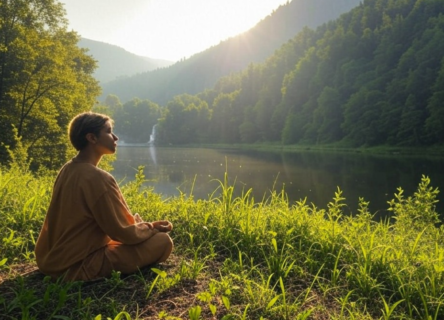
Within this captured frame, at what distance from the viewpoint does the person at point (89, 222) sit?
10.0ft

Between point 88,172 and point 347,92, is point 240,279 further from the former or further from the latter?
point 347,92

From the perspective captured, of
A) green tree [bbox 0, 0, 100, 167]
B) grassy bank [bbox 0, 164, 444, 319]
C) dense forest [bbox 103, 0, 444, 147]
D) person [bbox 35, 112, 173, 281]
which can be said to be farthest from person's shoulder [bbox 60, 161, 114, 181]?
dense forest [bbox 103, 0, 444, 147]

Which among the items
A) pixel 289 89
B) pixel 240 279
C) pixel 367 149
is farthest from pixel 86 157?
pixel 289 89

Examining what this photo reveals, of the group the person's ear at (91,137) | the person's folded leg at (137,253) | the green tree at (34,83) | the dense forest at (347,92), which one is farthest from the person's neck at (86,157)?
the dense forest at (347,92)

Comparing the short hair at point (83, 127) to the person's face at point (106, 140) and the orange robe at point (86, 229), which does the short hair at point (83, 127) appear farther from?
the orange robe at point (86, 229)

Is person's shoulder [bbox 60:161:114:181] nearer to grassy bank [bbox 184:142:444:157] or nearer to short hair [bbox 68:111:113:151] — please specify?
short hair [bbox 68:111:113:151]

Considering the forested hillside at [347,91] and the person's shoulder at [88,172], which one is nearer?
the person's shoulder at [88,172]

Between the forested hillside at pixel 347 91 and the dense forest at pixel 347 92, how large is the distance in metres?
0.17

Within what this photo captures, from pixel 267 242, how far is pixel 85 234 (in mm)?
2125

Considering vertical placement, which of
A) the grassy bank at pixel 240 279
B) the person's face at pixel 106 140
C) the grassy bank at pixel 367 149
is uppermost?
the person's face at pixel 106 140

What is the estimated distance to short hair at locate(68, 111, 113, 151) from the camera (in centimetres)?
318

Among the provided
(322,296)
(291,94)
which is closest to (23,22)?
(322,296)

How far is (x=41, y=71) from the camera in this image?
730 inches

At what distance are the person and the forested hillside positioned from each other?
158 feet
